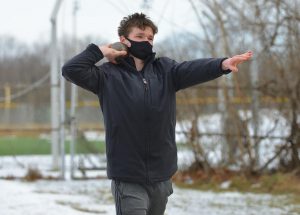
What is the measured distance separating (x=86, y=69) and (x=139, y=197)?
0.86 metres

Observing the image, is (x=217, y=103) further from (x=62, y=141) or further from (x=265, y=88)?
(x=62, y=141)

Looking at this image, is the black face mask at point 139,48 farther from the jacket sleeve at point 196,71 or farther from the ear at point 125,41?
the jacket sleeve at point 196,71

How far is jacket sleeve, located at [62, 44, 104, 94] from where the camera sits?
3.92m

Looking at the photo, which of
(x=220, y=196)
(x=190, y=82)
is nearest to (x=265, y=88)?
(x=220, y=196)

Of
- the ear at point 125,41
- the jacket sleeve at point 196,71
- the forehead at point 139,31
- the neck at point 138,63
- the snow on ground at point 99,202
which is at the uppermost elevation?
the forehead at point 139,31

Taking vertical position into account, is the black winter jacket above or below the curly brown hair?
below

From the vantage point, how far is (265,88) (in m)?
11.7

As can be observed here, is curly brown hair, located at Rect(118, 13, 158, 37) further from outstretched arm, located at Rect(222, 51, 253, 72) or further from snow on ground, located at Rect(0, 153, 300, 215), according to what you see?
snow on ground, located at Rect(0, 153, 300, 215)

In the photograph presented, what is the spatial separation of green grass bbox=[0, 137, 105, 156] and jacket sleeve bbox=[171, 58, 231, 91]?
11085mm

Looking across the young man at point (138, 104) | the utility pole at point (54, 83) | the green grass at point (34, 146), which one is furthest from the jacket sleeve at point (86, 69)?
the green grass at point (34, 146)

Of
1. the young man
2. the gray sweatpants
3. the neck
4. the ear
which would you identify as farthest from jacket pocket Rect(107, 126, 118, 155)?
the ear

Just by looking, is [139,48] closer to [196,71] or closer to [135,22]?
[135,22]

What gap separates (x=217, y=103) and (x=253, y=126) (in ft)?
3.02

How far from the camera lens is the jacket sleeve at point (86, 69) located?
3.92m
